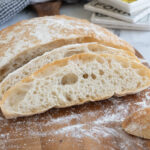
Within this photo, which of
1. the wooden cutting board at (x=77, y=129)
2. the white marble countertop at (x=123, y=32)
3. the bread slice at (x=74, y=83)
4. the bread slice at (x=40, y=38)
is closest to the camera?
the wooden cutting board at (x=77, y=129)

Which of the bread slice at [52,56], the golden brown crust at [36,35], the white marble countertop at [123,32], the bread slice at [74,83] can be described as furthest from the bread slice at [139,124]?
the white marble countertop at [123,32]

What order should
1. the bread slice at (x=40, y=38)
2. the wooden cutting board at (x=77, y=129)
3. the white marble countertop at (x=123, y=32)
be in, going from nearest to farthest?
the wooden cutting board at (x=77, y=129), the bread slice at (x=40, y=38), the white marble countertop at (x=123, y=32)

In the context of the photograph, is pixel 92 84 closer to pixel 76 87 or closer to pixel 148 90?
pixel 76 87

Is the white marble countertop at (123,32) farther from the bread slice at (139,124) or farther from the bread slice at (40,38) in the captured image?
the bread slice at (139,124)

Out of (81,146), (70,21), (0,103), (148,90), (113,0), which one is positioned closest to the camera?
(81,146)

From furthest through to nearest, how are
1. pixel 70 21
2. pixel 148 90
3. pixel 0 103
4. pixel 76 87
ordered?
pixel 70 21, pixel 148 90, pixel 76 87, pixel 0 103

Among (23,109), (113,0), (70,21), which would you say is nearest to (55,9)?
(113,0)

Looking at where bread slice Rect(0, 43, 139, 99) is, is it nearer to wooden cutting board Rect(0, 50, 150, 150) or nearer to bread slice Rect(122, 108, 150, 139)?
wooden cutting board Rect(0, 50, 150, 150)
